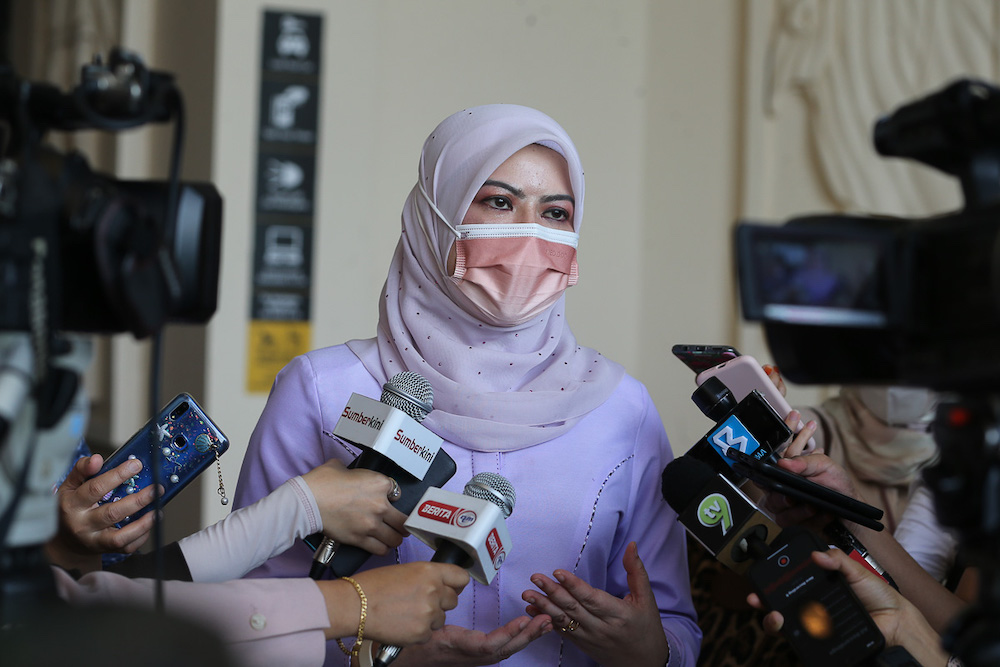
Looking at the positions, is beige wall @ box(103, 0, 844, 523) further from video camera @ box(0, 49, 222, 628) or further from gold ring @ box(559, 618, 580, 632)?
video camera @ box(0, 49, 222, 628)

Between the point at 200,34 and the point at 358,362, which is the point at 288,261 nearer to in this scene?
the point at 200,34

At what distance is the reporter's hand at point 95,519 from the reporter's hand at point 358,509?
0.31 metres

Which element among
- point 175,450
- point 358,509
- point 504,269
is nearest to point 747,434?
point 504,269

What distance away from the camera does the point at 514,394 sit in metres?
1.75

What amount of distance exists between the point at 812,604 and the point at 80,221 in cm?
100

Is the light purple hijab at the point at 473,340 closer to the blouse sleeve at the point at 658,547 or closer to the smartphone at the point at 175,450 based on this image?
the blouse sleeve at the point at 658,547

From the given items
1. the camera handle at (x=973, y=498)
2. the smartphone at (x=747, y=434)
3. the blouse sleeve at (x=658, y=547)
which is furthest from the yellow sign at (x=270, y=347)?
the camera handle at (x=973, y=498)

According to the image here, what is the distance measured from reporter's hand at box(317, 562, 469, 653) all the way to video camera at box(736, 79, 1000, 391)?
0.57 metres

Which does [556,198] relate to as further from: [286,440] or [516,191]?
[286,440]

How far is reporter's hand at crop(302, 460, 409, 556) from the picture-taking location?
1.36 meters

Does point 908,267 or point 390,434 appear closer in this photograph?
point 908,267

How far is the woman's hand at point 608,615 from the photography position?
1492 mm

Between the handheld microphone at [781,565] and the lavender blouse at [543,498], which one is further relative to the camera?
the lavender blouse at [543,498]

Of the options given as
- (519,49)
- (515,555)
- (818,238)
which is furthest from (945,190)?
(818,238)
